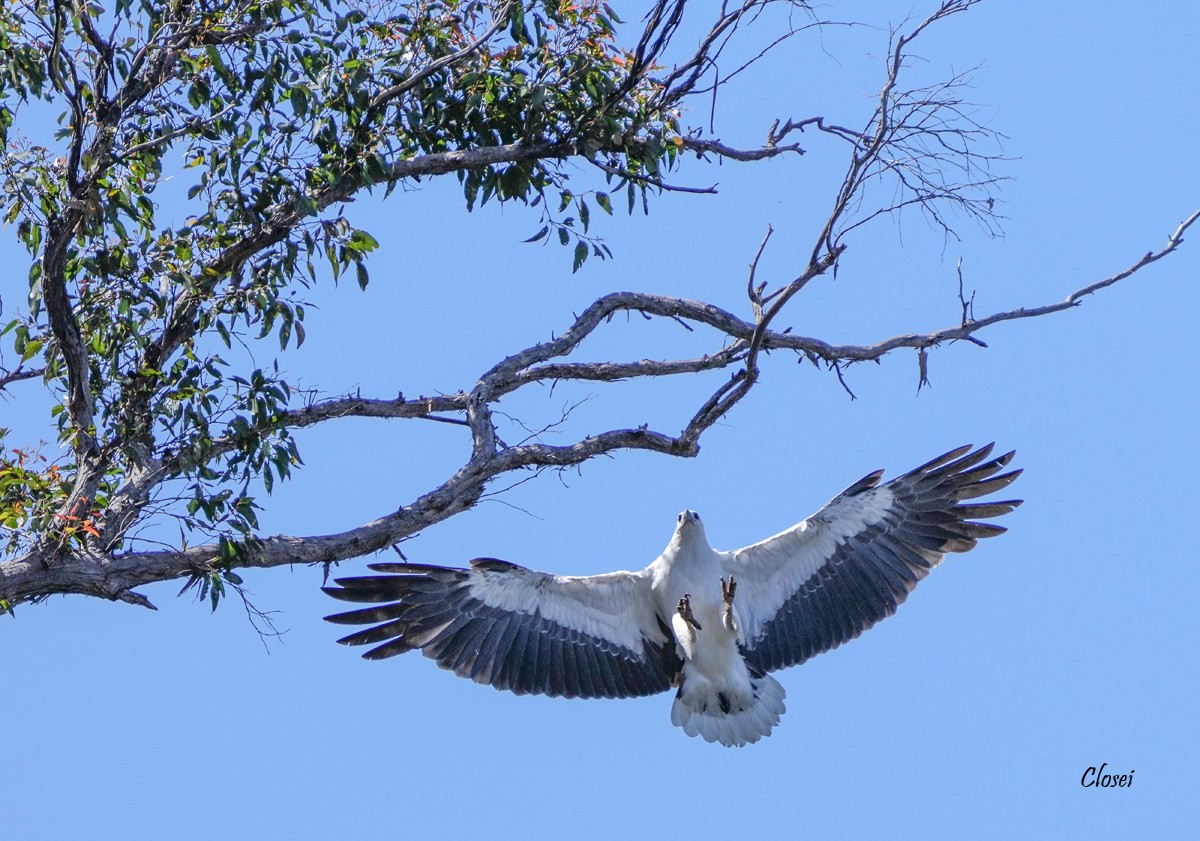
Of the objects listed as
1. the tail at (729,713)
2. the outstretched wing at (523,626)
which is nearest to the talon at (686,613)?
the outstretched wing at (523,626)

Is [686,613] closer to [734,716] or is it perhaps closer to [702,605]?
[702,605]

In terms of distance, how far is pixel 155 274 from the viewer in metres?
5.86

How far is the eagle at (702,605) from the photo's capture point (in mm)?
6727

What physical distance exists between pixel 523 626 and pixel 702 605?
1.01 m

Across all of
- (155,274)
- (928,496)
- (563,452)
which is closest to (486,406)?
(563,452)

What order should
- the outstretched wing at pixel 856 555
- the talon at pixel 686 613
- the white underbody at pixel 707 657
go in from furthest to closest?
the outstretched wing at pixel 856 555
the white underbody at pixel 707 657
the talon at pixel 686 613

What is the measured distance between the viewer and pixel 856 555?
23.5 ft

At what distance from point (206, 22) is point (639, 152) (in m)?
2.28

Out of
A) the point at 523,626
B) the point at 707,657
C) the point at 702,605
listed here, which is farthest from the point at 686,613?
the point at 523,626

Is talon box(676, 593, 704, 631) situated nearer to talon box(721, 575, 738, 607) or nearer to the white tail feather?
talon box(721, 575, 738, 607)

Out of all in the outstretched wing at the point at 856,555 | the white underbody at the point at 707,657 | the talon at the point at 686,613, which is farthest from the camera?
the outstretched wing at the point at 856,555

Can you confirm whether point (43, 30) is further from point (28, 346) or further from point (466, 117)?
point (466, 117)

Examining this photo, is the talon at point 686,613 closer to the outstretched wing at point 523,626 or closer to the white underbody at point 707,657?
the white underbody at point 707,657

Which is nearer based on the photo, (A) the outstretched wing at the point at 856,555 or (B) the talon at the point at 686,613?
(B) the talon at the point at 686,613
